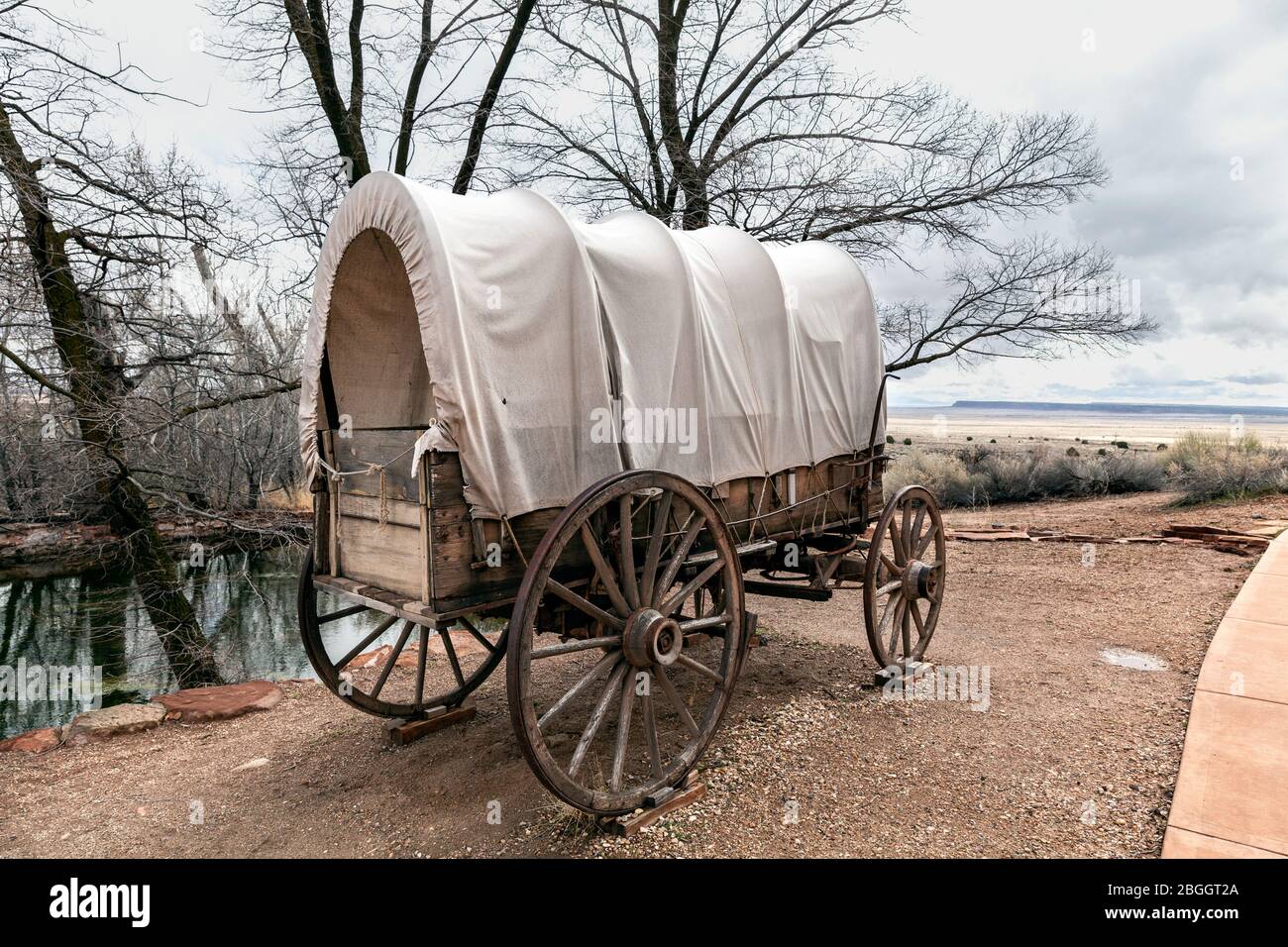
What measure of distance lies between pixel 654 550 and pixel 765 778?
51.8 inches

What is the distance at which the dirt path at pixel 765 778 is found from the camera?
347cm

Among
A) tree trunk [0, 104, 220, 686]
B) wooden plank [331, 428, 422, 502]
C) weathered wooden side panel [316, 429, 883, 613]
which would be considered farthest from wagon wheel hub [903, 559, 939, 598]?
tree trunk [0, 104, 220, 686]

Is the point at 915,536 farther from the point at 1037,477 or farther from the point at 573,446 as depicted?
the point at 1037,477

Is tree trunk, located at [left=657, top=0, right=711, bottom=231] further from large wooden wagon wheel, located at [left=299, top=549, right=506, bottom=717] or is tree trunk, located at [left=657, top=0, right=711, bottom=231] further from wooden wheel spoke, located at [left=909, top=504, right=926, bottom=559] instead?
large wooden wagon wheel, located at [left=299, top=549, right=506, bottom=717]

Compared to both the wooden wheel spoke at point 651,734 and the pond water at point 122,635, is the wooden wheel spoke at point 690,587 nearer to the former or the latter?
the wooden wheel spoke at point 651,734

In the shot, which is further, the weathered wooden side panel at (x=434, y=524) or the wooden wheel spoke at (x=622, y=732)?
the wooden wheel spoke at (x=622, y=732)

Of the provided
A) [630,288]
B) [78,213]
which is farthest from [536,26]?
[630,288]

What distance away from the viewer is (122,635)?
9117mm

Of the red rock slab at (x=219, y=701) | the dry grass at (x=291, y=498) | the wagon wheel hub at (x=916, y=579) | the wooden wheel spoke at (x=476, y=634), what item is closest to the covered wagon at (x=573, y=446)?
the wooden wheel spoke at (x=476, y=634)

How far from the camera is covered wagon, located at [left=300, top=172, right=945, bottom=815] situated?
10.7ft

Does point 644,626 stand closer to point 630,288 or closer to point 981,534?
point 630,288

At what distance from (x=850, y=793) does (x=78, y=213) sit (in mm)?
7139

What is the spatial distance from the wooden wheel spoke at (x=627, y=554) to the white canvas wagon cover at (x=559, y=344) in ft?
1.00

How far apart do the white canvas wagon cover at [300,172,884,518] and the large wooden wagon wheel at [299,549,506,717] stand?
34.1 inches
